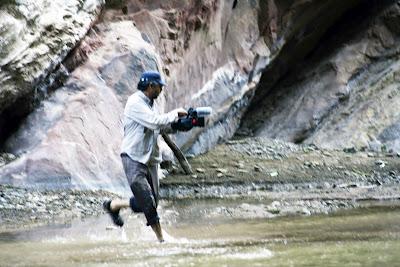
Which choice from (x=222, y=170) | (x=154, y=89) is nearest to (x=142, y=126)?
(x=154, y=89)

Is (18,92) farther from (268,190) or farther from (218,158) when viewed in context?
(218,158)

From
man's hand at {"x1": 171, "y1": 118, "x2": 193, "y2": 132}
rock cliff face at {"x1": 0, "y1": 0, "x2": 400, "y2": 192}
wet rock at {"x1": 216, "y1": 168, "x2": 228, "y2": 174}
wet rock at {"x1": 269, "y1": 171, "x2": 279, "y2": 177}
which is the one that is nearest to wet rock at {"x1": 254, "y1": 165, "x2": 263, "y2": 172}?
wet rock at {"x1": 269, "y1": 171, "x2": 279, "y2": 177}

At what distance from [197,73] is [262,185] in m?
4.43

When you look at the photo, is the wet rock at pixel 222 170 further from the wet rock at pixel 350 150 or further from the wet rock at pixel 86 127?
the wet rock at pixel 350 150

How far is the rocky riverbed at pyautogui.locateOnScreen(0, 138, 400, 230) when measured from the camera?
10672mm

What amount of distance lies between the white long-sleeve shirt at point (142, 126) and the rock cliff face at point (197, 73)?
16.0ft

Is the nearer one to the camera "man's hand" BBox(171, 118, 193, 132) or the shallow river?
the shallow river

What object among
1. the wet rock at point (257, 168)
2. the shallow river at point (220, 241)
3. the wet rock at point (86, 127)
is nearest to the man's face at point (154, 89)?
the shallow river at point (220, 241)

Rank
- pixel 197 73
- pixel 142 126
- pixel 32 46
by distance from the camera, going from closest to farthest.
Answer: pixel 142 126
pixel 32 46
pixel 197 73

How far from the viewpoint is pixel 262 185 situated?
1462 centimetres

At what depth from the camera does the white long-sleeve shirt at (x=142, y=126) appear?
7.50 meters

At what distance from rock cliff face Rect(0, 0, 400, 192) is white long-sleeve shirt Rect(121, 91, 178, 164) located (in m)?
4.89

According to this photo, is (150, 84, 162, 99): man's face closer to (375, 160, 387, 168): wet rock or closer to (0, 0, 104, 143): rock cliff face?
(0, 0, 104, 143): rock cliff face

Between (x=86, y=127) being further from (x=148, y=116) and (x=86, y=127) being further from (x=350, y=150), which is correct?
(x=350, y=150)
